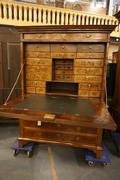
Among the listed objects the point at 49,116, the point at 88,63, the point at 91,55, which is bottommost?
the point at 49,116

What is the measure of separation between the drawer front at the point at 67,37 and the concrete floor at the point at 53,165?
5.73 feet

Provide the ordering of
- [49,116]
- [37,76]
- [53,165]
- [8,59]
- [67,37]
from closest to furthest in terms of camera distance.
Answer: [49,116]
[53,165]
[67,37]
[37,76]
[8,59]

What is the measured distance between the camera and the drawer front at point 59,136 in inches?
63.0

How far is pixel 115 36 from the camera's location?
471 centimetres

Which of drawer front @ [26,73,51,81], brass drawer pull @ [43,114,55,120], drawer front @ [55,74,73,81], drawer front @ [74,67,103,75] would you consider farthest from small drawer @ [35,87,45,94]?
brass drawer pull @ [43,114,55,120]

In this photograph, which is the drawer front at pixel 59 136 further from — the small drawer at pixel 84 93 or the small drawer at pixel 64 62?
the small drawer at pixel 64 62

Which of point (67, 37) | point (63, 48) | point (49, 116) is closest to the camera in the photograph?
point (49, 116)

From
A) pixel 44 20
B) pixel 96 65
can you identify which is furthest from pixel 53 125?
pixel 44 20

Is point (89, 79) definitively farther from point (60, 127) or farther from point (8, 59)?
point (8, 59)

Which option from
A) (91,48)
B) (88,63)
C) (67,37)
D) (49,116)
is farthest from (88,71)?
(49,116)

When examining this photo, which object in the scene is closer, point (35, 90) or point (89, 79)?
point (89, 79)

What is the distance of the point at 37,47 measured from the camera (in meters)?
1.91

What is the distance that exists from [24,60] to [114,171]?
Answer: 2.08 metres

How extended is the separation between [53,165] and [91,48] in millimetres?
1775
